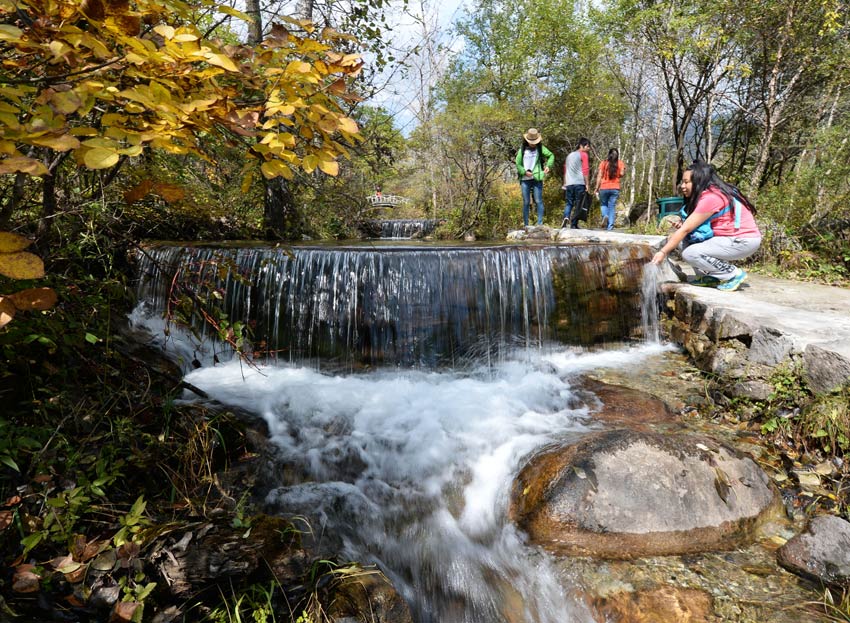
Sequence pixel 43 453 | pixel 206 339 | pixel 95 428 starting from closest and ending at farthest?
pixel 43 453
pixel 95 428
pixel 206 339

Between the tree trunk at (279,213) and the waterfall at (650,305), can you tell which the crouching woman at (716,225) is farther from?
the tree trunk at (279,213)

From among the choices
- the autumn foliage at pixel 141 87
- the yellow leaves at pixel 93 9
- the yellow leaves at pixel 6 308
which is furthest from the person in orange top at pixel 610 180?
the yellow leaves at pixel 6 308

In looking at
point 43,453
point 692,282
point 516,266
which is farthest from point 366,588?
point 692,282

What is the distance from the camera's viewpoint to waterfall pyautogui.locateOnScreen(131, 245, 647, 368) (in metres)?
5.19

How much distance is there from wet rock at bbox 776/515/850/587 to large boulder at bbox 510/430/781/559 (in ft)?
0.72

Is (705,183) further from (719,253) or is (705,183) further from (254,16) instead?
(254,16)

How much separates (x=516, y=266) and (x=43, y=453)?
500 centimetres

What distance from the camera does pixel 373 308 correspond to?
5.32 meters

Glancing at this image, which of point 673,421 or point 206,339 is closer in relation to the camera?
point 673,421

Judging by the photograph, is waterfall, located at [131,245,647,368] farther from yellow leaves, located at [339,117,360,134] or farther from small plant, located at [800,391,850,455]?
yellow leaves, located at [339,117,360,134]

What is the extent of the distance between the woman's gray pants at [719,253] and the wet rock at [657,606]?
4122 millimetres

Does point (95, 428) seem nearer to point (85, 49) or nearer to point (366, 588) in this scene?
point (366, 588)

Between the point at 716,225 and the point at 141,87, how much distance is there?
5738mm

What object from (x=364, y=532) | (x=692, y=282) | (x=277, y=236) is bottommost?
(x=364, y=532)
